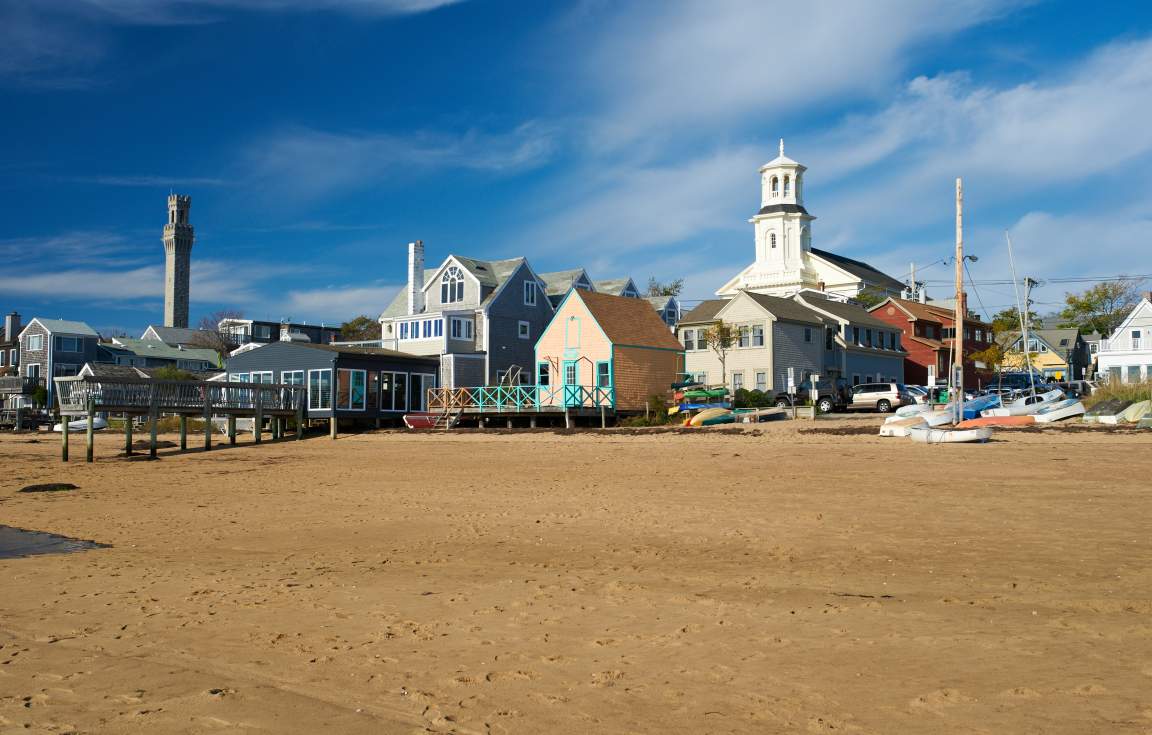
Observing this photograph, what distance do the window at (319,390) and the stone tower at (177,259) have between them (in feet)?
349

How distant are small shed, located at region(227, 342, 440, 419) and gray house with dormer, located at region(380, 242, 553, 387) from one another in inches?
94.6

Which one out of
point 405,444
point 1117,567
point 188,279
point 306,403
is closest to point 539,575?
point 1117,567

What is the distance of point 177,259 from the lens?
144 meters

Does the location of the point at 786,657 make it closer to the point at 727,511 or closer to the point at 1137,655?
the point at 1137,655

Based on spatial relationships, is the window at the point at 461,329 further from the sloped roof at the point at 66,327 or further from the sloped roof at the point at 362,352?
the sloped roof at the point at 66,327

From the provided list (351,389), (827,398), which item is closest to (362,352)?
(351,389)

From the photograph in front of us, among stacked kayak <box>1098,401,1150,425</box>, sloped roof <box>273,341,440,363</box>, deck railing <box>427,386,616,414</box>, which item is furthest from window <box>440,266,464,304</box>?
stacked kayak <box>1098,401,1150,425</box>

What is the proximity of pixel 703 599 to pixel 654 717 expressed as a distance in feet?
9.93

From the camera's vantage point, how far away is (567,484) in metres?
18.8

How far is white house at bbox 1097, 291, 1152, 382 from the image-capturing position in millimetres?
66250

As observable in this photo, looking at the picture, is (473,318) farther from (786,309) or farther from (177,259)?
(177,259)

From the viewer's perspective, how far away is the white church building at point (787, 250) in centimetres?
8888

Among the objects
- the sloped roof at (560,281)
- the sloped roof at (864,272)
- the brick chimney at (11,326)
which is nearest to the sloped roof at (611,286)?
the sloped roof at (560,281)

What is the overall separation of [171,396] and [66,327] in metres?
58.4
